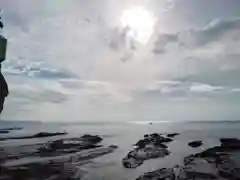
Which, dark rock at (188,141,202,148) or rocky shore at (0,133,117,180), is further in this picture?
dark rock at (188,141,202,148)

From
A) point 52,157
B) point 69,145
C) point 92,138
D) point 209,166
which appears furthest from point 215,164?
point 52,157

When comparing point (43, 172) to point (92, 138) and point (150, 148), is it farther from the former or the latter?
point (150, 148)

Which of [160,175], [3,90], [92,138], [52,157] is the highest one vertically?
[3,90]

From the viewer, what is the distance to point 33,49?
274 centimetres

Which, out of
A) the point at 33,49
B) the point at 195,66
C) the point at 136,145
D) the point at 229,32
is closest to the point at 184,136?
the point at 136,145

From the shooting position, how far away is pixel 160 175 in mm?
2600

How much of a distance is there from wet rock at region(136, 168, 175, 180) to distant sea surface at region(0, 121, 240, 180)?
0.03 m

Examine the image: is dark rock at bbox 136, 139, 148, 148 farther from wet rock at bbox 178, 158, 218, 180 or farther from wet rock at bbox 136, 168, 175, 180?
wet rock at bbox 178, 158, 218, 180

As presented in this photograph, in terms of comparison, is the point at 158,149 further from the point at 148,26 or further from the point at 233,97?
the point at 148,26

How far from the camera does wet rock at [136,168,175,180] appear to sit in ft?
8.49

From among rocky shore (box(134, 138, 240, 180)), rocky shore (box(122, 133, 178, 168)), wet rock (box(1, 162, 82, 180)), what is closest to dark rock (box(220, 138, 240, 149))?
rocky shore (box(134, 138, 240, 180))

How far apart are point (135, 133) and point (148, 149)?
5.5 inches

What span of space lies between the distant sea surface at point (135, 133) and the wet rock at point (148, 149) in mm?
29

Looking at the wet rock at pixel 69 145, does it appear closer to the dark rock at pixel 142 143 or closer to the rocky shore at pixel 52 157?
the rocky shore at pixel 52 157
